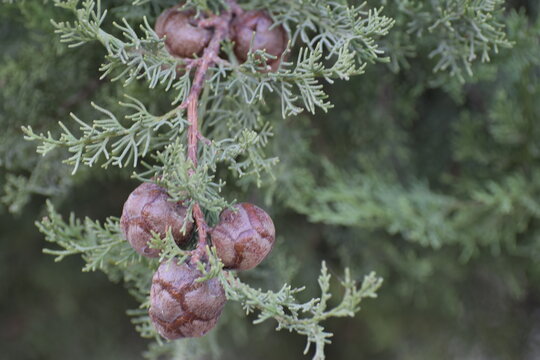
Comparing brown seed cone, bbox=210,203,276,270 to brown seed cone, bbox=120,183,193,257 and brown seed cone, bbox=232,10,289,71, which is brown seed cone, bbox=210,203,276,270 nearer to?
brown seed cone, bbox=120,183,193,257

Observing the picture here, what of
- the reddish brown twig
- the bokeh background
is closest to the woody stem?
the reddish brown twig

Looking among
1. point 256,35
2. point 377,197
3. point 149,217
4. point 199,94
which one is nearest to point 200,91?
point 199,94

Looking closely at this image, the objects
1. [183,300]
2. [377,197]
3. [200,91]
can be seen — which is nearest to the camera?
[183,300]

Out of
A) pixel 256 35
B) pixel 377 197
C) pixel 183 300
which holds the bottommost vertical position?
pixel 377 197

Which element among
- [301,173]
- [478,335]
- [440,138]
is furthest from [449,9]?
[478,335]

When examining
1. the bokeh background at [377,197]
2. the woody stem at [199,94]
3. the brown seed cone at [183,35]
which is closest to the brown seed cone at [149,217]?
the woody stem at [199,94]

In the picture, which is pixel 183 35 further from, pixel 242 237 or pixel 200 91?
pixel 242 237

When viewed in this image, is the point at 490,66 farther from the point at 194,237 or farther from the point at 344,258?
the point at 194,237

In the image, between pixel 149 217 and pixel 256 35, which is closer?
pixel 149 217
